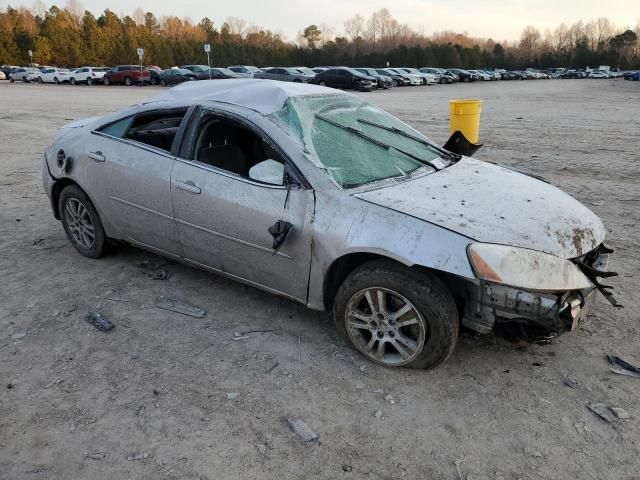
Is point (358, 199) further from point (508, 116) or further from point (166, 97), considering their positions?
point (508, 116)

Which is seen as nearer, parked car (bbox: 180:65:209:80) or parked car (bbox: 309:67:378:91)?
parked car (bbox: 309:67:378:91)

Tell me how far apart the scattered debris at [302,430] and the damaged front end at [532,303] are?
1061 millimetres

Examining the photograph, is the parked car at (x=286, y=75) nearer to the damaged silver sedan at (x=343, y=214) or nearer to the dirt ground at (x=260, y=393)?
the damaged silver sedan at (x=343, y=214)

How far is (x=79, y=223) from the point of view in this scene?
477 cm

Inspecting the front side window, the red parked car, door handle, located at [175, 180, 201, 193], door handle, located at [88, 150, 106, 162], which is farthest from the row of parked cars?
door handle, located at [175, 180, 201, 193]

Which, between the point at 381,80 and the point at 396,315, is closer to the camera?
the point at 396,315

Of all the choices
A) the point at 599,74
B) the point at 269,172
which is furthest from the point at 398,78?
the point at 599,74

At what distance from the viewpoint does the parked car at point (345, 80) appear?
3244 centimetres

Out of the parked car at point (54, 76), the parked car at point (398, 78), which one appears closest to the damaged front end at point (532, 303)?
the parked car at point (398, 78)

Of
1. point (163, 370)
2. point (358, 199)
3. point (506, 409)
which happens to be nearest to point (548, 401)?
point (506, 409)

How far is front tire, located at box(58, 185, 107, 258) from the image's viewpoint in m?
4.58

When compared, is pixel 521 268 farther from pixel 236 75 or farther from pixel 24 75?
pixel 24 75

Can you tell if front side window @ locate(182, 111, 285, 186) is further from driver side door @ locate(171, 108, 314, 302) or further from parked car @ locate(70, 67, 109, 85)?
parked car @ locate(70, 67, 109, 85)

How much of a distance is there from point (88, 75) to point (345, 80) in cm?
2256
